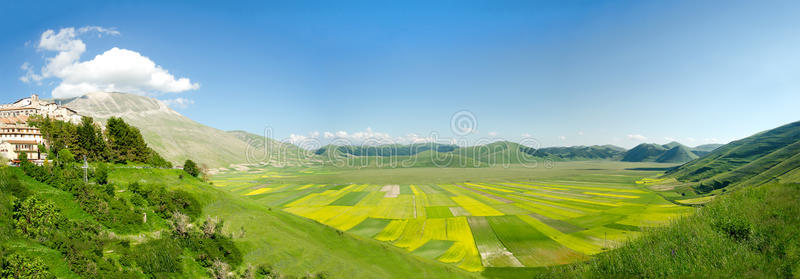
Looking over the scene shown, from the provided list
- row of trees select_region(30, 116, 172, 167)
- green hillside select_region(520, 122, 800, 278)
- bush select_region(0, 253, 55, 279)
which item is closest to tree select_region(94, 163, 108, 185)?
row of trees select_region(30, 116, 172, 167)

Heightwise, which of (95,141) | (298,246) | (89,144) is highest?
(95,141)

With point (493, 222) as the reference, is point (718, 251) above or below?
above

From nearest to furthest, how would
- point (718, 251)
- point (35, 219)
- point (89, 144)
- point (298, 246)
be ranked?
point (35, 219) → point (718, 251) → point (298, 246) → point (89, 144)

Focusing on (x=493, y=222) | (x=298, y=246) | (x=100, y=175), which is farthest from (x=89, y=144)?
(x=493, y=222)

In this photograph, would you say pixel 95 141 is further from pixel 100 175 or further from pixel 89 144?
pixel 100 175

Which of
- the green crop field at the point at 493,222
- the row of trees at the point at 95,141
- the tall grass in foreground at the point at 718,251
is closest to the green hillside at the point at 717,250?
the tall grass in foreground at the point at 718,251

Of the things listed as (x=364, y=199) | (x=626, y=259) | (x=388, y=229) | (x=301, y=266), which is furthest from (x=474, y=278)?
(x=364, y=199)

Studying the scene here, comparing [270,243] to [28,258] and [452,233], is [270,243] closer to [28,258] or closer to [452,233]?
[28,258]

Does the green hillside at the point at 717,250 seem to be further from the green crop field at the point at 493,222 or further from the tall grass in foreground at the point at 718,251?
the green crop field at the point at 493,222
